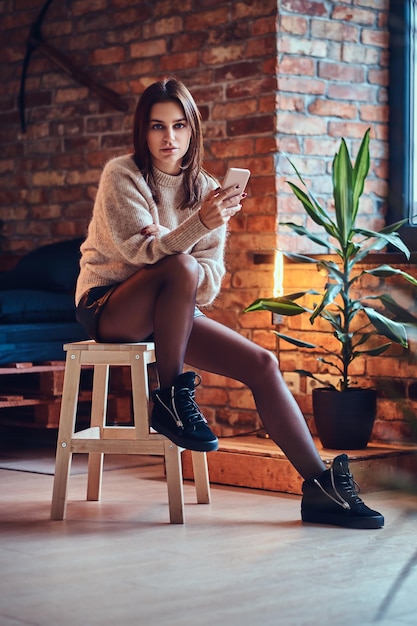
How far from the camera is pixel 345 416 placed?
126 inches

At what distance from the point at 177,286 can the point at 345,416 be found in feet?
3.01

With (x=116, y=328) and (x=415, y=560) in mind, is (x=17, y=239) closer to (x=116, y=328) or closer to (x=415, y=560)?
(x=116, y=328)

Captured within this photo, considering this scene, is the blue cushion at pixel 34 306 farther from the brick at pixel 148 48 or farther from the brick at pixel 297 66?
the brick at pixel 297 66

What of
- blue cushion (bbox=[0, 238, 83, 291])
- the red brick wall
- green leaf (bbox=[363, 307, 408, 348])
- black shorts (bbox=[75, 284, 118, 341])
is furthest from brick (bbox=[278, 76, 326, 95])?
black shorts (bbox=[75, 284, 118, 341])

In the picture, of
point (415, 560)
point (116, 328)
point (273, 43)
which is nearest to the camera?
point (415, 560)

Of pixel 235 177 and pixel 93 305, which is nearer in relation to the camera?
pixel 235 177

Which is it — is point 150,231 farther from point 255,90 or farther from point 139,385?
point 255,90

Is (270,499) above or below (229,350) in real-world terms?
below

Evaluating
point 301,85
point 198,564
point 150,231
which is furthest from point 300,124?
point 198,564

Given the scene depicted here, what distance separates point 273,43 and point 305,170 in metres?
0.47

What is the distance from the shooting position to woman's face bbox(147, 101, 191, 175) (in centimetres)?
279

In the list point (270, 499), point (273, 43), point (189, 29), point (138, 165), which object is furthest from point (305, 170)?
point (270, 499)

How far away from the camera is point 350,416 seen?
3223mm

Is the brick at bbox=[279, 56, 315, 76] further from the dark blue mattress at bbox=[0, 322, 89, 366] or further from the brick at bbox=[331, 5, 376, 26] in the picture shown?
the dark blue mattress at bbox=[0, 322, 89, 366]
